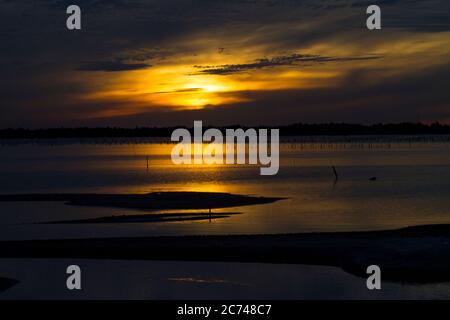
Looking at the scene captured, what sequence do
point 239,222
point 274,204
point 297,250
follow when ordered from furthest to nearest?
1. point 274,204
2. point 239,222
3. point 297,250

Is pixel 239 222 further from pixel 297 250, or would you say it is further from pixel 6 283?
pixel 6 283

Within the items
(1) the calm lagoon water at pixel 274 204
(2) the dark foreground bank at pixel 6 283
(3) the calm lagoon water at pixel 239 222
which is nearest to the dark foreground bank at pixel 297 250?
(3) the calm lagoon water at pixel 239 222

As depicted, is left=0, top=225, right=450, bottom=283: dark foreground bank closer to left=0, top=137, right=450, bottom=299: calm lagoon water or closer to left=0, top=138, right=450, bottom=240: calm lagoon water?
left=0, top=137, right=450, bottom=299: calm lagoon water

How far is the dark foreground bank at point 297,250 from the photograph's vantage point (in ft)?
68.0

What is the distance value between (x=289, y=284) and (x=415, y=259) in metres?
4.13

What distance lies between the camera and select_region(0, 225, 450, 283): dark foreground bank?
2072 centimetres

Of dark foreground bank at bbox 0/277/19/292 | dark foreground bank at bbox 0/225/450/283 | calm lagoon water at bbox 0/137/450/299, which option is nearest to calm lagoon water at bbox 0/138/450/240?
calm lagoon water at bbox 0/137/450/299

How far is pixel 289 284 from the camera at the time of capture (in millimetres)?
19734

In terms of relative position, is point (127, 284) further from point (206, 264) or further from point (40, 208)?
point (40, 208)

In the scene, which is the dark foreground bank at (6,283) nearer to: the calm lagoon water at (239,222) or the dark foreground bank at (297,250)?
the calm lagoon water at (239,222)

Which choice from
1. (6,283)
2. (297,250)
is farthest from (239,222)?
(6,283)

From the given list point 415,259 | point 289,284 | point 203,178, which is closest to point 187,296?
point 289,284

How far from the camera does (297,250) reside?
2314 cm

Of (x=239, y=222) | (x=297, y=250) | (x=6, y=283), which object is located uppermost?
(x=239, y=222)
